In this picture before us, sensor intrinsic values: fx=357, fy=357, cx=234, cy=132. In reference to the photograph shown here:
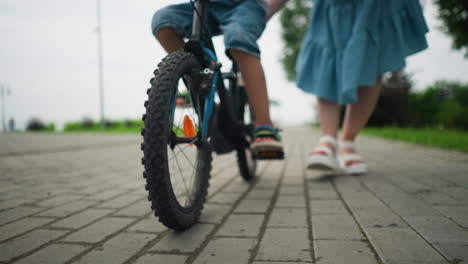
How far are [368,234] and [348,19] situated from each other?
212 cm

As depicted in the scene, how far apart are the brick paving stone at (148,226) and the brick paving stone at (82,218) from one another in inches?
10.7

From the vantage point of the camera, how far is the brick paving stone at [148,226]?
5.60 feet

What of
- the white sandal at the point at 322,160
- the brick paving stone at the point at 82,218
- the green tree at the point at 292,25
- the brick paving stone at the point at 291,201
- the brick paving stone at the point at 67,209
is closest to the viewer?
the brick paving stone at the point at 82,218

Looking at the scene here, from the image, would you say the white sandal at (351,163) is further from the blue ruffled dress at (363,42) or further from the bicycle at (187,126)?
the bicycle at (187,126)

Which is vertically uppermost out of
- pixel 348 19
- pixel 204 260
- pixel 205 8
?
pixel 348 19

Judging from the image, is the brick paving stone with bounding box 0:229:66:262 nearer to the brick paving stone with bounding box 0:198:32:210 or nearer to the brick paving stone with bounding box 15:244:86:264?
the brick paving stone with bounding box 15:244:86:264

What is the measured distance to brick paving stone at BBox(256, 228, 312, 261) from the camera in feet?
4.39

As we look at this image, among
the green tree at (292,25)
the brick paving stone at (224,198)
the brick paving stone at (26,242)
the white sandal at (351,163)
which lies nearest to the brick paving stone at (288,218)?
the brick paving stone at (224,198)

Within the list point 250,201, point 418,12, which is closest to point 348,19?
point 418,12

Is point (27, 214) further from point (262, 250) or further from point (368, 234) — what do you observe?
point (368, 234)

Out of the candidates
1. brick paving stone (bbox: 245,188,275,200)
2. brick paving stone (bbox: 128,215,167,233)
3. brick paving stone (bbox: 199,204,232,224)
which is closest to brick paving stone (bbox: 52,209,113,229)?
brick paving stone (bbox: 128,215,167,233)

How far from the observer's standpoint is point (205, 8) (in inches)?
77.3

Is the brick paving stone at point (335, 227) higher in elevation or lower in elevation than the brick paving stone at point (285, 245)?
higher

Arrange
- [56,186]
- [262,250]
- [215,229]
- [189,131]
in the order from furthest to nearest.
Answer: [56,186] → [189,131] → [215,229] → [262,250]
